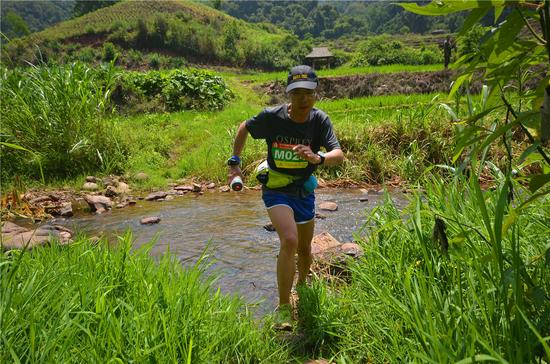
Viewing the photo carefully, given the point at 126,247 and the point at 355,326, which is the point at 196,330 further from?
the point at 355,326

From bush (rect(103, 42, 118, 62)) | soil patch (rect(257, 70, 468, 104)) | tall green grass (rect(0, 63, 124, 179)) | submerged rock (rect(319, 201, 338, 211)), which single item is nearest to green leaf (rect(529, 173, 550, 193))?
submerged rock (rect(319, 201, 338, 211))

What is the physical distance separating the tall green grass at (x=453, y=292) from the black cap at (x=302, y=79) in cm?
101

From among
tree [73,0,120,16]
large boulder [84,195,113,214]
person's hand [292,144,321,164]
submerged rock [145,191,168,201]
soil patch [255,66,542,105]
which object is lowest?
submerged rock [145,191,168,201]

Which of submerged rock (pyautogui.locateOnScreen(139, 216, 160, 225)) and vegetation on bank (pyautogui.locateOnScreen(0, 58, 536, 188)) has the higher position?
vegetation on bank (pyautogui.locateOnScreen(0, 58, 536, 188))

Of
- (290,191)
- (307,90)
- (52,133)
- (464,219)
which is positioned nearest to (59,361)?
(290,191)

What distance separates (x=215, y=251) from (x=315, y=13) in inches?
5520

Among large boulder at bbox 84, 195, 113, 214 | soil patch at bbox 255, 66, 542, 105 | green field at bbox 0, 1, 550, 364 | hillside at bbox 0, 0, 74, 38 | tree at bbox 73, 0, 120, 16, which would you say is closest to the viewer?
green field at bbox 0, 1, 550, 364

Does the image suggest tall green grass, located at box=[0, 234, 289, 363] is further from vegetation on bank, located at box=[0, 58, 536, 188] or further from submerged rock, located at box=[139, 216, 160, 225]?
vegetation on bank, located at box=[0, 58, 536, 188]

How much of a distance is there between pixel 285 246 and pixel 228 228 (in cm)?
250

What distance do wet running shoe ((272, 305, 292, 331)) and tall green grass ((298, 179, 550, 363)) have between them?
15 centimetres

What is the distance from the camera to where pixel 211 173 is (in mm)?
7625

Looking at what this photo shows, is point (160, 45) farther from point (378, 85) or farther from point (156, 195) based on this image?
point (156, 195)

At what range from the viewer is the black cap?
2654mm

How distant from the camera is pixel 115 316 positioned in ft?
6.07
